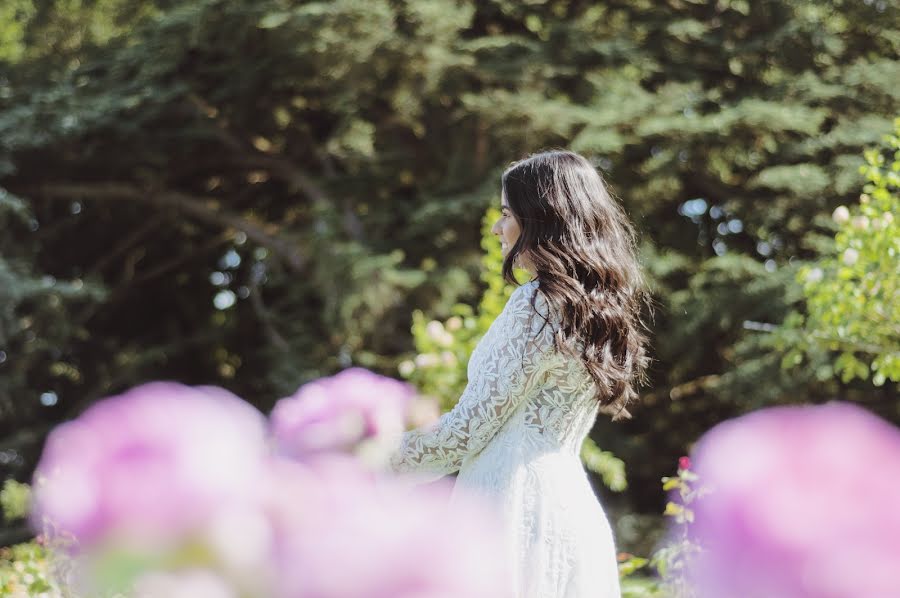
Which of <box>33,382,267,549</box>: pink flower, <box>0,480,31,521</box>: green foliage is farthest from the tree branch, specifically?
<box>33,382,267,549</box>: pink flower

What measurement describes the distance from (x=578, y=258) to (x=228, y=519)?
127cm

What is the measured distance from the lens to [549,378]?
1.78 metres

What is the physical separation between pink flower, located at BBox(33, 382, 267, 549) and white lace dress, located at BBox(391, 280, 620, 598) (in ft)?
3.51

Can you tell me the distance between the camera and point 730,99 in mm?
7438

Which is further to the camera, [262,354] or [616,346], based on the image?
[262,354]

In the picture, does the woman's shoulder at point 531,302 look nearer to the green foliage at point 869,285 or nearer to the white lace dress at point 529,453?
the white lace dress at point 529,453

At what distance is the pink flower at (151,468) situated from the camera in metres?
0.51

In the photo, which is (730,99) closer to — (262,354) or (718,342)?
(718,342)

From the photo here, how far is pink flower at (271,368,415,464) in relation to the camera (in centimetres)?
84

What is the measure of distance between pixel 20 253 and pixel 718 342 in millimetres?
5900

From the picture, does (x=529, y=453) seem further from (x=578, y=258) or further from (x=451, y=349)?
(x=451, y=349)

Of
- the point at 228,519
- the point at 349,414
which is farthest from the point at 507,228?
the point at 228,519

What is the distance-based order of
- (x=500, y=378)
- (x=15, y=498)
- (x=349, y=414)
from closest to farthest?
1. (x=349, y=414)
2. (x=500, y=378)
3. (x=15, y=498)

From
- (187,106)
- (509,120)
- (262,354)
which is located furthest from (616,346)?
(187,106)
